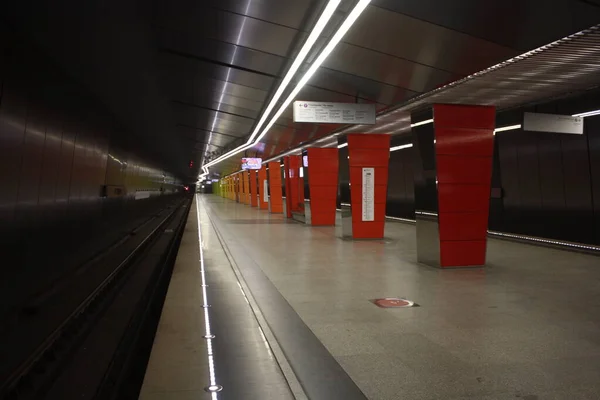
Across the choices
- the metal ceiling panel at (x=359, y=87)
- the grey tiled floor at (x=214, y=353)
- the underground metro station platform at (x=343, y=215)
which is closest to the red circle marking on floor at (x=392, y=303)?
the underground metro station platform at (x=343, y=215)

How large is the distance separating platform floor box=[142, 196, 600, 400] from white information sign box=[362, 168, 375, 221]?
134 inches

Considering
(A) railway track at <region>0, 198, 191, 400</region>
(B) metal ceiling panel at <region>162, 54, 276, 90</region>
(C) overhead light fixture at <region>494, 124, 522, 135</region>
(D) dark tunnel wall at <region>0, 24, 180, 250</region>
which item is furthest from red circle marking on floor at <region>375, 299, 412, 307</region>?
(C) overhead light fixture at <region>494, 124, 522, 135</region>

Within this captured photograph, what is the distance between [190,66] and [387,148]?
617 centimetres

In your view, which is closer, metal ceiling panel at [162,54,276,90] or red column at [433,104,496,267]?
red column at [433,104,496,267]

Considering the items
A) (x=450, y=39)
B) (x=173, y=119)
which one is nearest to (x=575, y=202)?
(x=450, y=39)

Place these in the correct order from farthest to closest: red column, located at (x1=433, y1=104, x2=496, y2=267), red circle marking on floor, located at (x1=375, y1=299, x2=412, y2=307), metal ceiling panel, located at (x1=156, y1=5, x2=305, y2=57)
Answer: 1. red column, located at (x1=433, y1=104, x2=496, y2=267)
2. metal ceiling panel, located at (x1=156, y1=5, x2=305, y2=57)
3. red circle marking on floor, located at (x1=375, y1=299, x2=412, y2=307)

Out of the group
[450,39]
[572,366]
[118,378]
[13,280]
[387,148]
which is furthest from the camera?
[387,148]

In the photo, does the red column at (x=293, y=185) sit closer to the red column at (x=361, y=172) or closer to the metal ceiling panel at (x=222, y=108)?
the metal ceiling panel at (x=222, y=108)

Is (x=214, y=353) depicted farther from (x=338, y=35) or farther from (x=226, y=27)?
(x=226, y=27)

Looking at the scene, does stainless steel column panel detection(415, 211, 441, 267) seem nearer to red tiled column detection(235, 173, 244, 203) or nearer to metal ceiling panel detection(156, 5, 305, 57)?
metal ceiling panel detection(156, 5, 305, 57)

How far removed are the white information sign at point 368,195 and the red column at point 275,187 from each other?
44.8 feet

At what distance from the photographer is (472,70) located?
21.0 ft

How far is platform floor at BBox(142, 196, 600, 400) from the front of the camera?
338 centimetres

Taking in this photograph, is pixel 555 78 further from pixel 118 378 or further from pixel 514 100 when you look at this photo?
pixel 118 378
